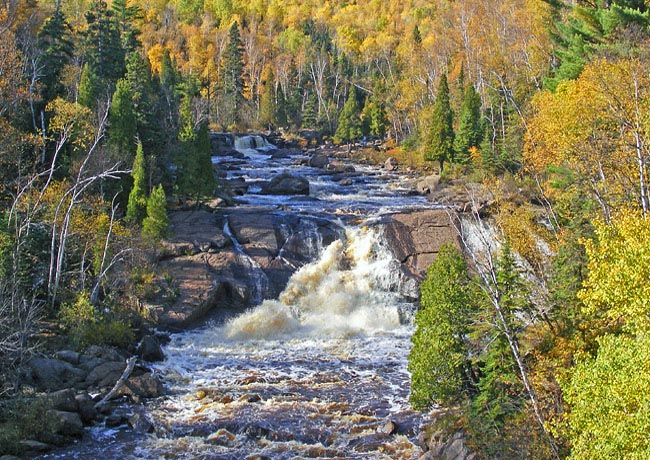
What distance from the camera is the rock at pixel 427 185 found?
50.2 meters

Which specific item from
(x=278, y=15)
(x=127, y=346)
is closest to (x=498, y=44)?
(x=127, y=346)

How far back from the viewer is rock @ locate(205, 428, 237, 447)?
1935 centimetres

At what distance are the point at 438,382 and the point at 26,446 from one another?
476 inches

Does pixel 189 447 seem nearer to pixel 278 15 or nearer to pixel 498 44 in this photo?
pixel 498 44

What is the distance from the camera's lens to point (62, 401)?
20.2 m

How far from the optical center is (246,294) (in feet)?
104

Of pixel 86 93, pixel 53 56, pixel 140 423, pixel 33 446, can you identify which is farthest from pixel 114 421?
pixel 53 56

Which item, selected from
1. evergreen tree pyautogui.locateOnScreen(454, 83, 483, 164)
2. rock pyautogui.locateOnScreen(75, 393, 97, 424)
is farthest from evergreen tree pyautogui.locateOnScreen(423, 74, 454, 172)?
rock pyautogui.locateOnScreen(75, 393, 97, 424)

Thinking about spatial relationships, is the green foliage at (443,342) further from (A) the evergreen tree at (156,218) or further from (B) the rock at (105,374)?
(A) the evergreen tree at (156,218)

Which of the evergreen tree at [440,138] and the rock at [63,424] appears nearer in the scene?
the rock at [63,424]

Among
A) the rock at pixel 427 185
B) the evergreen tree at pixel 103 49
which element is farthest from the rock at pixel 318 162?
the evergreen tree at pixel 103 49

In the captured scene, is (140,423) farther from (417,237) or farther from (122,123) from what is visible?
(122,123)

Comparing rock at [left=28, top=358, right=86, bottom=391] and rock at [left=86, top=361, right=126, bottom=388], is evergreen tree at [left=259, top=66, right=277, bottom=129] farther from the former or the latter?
rock at [left=28, top=358, right=86, bottom=391]

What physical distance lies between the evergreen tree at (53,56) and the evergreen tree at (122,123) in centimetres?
420
